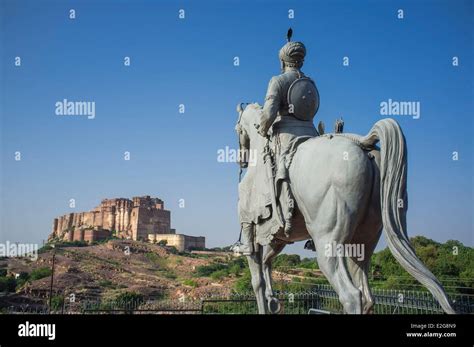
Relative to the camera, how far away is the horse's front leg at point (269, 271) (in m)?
5.83

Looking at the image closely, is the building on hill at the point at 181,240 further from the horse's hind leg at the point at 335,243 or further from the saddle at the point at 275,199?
the horse's hind leg at the point at 335,243

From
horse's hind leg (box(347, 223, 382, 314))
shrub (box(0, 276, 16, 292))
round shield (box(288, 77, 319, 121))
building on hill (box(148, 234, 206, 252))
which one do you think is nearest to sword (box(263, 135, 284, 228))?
round shield (box(288, 77, 319, 121))

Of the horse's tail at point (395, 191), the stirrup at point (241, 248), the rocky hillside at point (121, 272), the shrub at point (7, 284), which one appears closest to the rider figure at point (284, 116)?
the stirrup at point (241, 248)

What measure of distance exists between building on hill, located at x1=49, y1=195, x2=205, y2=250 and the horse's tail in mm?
82991

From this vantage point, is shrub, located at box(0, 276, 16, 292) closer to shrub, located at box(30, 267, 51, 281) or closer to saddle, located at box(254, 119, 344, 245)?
shrub, located at box(30, 267, 51, 281)

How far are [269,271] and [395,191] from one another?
8.04 ft

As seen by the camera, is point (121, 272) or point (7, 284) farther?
point (121, 272)

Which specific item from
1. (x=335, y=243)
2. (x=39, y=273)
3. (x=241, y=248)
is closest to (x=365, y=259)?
(x=335, y=243)

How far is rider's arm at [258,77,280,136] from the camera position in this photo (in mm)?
5277

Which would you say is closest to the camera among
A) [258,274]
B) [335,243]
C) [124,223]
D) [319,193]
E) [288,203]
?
[335,243]

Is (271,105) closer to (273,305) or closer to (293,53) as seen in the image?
(293,53)

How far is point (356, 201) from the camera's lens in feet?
13.6

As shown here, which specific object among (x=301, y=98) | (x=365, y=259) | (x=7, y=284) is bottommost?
(x=7, y=284)
